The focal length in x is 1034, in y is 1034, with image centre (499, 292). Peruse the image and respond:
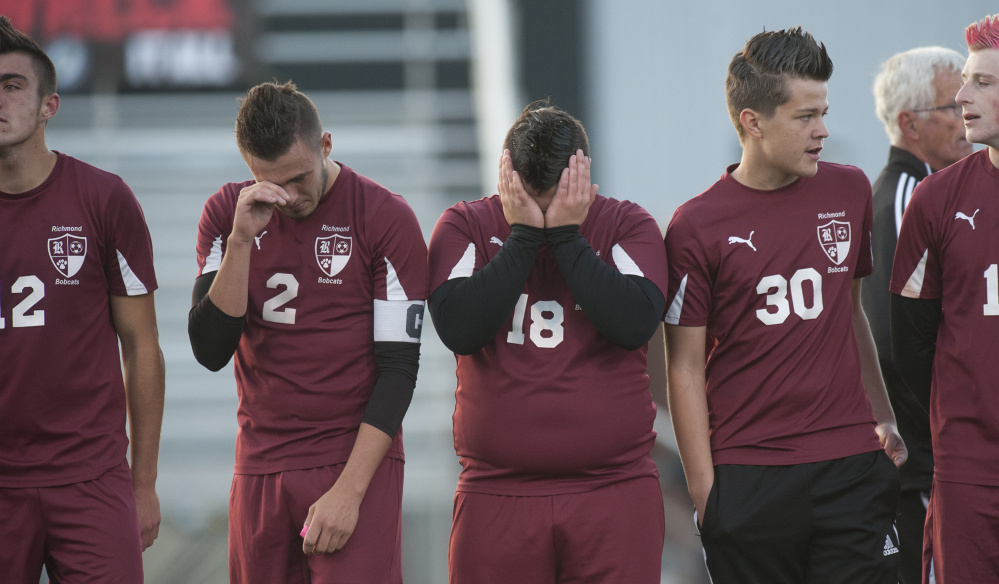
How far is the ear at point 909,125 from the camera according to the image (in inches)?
152

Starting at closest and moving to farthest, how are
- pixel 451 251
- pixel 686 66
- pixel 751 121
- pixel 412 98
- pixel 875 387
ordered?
pixel 451 251 < pixel 751 121 < pixel 875 387 < pixel 412 98 < pixel 686 66

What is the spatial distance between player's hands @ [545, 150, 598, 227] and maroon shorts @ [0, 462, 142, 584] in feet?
4.98

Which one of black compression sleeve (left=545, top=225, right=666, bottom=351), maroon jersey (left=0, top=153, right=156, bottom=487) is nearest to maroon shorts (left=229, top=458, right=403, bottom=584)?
maroon jersey (left=0, top=153, right=156, bottom=487)

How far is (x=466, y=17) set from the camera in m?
11.8

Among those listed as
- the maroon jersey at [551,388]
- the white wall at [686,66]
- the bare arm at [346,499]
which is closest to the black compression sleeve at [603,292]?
the maroon jersey at [551,388]

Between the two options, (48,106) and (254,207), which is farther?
(48,106)

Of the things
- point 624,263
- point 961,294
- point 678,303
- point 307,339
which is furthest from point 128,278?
point 961,294

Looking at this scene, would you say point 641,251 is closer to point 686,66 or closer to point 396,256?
point 396,256

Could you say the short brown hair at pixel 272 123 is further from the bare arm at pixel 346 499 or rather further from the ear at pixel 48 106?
the bare arm at pixel 346 499

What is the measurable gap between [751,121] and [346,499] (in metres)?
1.60

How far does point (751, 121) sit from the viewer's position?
120 inches

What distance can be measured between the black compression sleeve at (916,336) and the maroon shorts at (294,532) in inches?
63.6

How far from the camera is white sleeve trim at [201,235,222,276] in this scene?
310 centimetres

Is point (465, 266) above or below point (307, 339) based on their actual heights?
above
